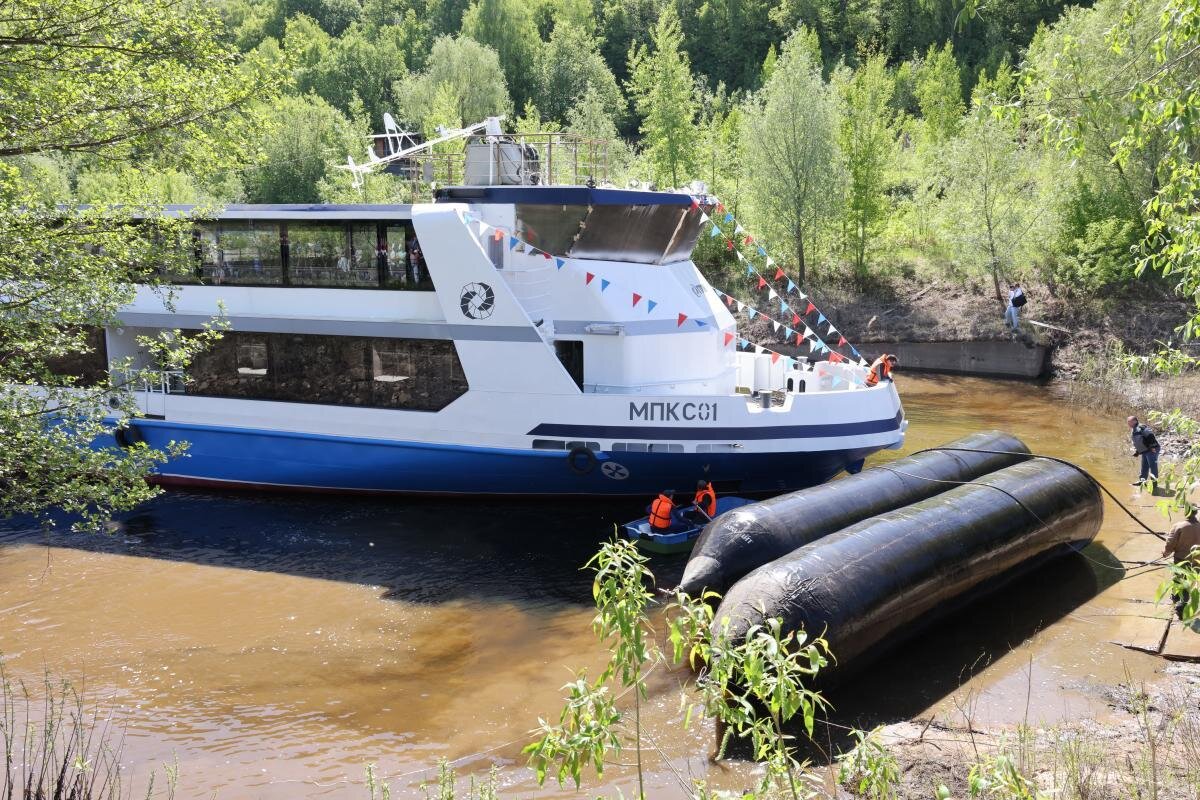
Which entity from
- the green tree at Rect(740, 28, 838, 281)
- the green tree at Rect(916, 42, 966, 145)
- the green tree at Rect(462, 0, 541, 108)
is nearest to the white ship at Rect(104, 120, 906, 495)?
the green tree at Rect(740, 28, 838, 281)

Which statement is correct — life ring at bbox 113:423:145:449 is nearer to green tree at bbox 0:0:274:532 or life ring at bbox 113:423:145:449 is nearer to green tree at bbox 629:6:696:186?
green tree at bbox 0:0:274:532

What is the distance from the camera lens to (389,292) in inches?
589

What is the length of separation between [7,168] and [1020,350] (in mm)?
23754

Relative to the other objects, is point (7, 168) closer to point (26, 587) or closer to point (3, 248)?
point (3, 248)

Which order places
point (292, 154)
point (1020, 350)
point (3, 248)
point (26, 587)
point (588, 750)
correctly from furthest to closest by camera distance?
point (292, 154) < point (1020, 350) < point (26, 587) < point (3, 248) < point (588, 750)

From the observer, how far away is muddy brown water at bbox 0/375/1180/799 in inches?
340

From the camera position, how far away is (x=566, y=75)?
211 ft

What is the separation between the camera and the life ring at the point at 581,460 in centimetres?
1424

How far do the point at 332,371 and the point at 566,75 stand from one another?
53.3 m

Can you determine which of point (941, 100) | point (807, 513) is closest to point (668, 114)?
point (941, 100)

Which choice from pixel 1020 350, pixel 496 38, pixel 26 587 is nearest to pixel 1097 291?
pixel 1020 350

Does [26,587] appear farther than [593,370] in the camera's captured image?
No

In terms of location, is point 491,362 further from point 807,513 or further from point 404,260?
point 807,513

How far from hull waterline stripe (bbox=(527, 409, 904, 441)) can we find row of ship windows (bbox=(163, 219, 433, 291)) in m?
3.15
